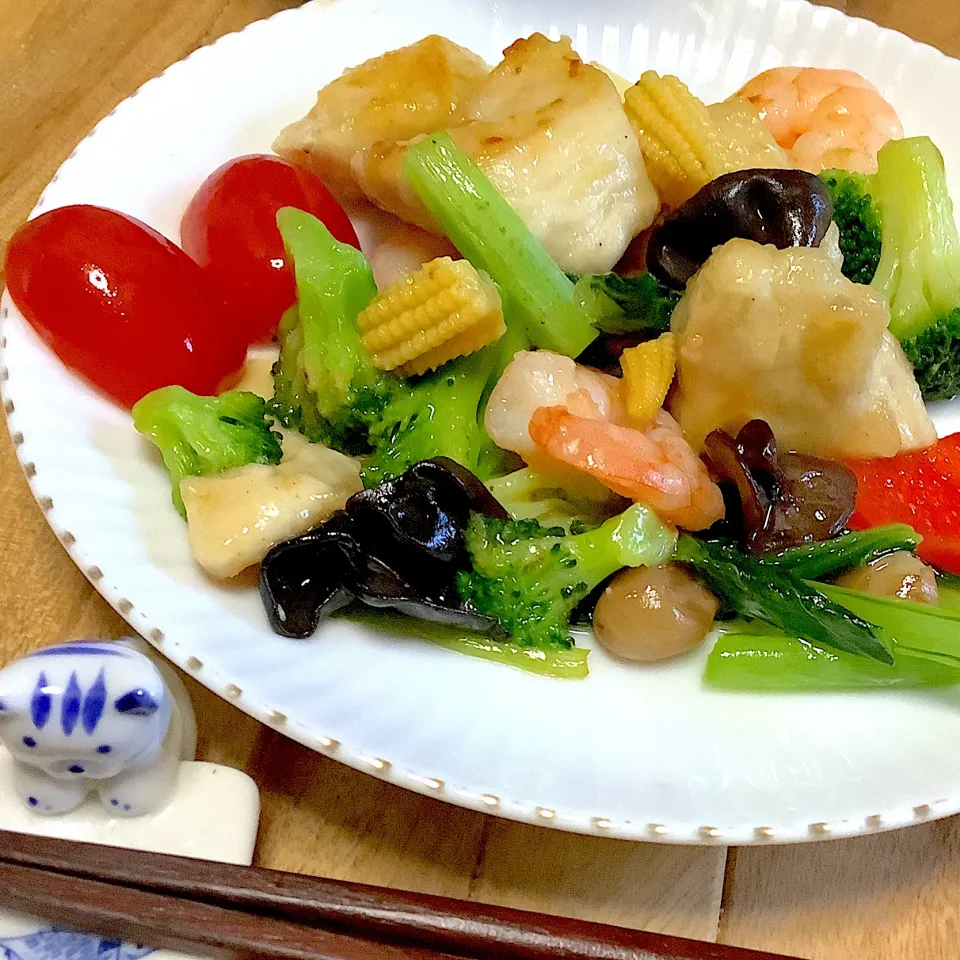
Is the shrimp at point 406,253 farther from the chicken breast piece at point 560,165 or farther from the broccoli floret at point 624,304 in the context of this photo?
the broccoli floret at point 624,304

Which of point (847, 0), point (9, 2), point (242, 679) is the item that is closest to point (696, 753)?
point (242, 679)

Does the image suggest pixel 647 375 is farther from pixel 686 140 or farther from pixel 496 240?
pixel 686 140

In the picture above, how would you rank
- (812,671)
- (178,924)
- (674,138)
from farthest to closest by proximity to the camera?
(674,138) → (812,671) → (178,924)

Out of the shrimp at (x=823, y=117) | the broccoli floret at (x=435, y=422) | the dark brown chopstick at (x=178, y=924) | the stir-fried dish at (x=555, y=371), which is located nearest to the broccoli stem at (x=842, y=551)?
the stir-fried dish at (x=555, y=371)

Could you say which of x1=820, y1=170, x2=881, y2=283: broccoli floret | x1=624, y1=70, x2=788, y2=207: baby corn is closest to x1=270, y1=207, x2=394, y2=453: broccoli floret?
x1=624, y1=70, x2=788, y2=207: baby corn

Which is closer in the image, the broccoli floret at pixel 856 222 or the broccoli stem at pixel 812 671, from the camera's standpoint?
the broccoli stem at pixel 812 671

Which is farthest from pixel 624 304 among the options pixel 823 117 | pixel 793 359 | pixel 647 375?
pixel 823 117
